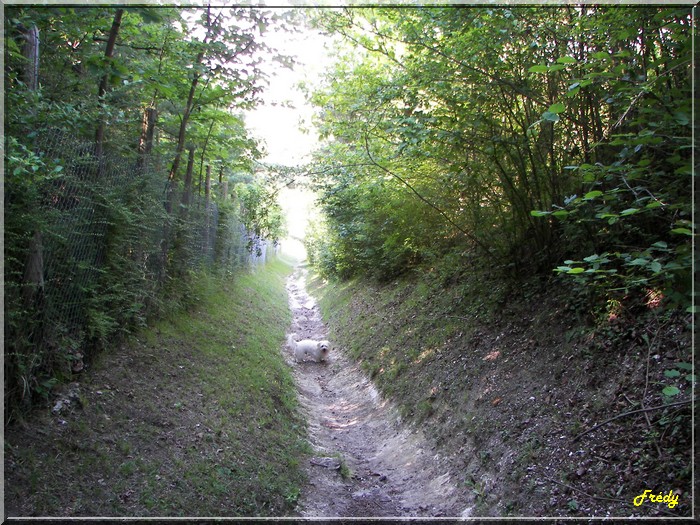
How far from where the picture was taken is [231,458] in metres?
5.59

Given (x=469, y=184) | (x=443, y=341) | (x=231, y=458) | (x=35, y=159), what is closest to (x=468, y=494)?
(x=231, y=458)

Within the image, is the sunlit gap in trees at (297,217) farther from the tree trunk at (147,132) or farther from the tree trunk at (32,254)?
the tree trunk at (32,254)

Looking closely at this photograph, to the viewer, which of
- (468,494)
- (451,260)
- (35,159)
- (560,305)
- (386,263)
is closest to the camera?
(35,159)

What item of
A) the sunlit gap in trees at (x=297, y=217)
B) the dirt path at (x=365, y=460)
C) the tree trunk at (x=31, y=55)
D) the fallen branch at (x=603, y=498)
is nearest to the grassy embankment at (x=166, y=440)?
the dirt path at (x=365, y=460)

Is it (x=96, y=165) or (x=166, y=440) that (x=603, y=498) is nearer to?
(x=166, y=440)

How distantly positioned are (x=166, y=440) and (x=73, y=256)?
7.60 feet

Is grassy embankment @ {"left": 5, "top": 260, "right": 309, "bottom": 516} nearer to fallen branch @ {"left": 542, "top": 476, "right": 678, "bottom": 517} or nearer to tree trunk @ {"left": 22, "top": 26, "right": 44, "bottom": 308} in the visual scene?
tree trunk @ {"left": 22, "top": 26, "right": 44, "bottom": 308}

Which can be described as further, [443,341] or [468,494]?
[443,341]

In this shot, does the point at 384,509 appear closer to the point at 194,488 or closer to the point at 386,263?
the point at 194,488

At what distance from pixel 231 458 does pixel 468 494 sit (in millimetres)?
2725

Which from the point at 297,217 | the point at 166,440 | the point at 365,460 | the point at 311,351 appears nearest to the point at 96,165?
the point at 166,440

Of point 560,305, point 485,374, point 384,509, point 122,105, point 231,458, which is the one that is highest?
point 122,105
